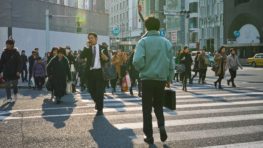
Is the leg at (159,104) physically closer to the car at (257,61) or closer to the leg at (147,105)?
the leg at (147,105)

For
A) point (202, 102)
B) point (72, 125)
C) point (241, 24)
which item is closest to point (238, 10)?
point (241, 24)

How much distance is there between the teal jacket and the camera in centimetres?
612

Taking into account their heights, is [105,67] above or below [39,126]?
above

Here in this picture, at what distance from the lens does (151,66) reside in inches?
243

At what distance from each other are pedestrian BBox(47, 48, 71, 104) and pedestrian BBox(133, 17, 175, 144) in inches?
251

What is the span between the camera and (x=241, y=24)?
62812 mm

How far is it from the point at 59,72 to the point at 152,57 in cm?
658

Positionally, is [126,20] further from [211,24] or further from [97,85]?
[97,85]

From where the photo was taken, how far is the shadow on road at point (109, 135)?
621 centimetres

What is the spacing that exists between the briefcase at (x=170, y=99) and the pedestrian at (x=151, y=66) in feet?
0.66

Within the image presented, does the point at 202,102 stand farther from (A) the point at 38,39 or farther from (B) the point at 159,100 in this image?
(A) the point at 38,39

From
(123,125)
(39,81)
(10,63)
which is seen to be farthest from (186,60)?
(123,125)

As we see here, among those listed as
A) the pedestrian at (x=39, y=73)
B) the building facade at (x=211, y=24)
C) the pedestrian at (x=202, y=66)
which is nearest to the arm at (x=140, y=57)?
the pedestrian at (x=39, y=73)

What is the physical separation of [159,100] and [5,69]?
Answer: 7.18 meters
